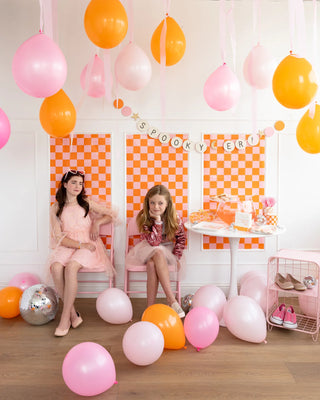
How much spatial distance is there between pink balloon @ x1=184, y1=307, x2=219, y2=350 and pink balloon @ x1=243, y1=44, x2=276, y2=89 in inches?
65.4

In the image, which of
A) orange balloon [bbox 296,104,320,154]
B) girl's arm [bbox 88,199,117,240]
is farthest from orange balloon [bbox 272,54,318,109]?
girl's arm [bbox 88,199,117,240]

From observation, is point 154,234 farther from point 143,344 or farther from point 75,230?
point 143,344

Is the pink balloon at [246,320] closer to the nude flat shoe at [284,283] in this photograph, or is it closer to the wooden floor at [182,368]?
the wooden floor at [182,368]

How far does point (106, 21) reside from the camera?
2.16 metres

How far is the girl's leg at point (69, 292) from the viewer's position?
9.16 feet

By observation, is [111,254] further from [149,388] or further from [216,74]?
[216,74]

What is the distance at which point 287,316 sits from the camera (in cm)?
272

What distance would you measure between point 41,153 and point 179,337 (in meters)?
2.12

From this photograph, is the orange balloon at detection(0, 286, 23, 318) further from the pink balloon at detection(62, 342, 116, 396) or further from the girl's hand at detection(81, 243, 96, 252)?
the pink balloon at detection(62, 342, 116, 396)

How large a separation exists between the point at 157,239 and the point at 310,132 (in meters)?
1.46

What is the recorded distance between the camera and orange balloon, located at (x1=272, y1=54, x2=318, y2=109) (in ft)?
7.43

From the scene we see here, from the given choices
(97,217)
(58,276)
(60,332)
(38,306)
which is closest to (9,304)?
(38,306)

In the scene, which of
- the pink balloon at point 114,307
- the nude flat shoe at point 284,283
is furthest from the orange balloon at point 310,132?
the pink balloon at point 114,307

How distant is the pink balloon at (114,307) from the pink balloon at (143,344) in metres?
0.61
